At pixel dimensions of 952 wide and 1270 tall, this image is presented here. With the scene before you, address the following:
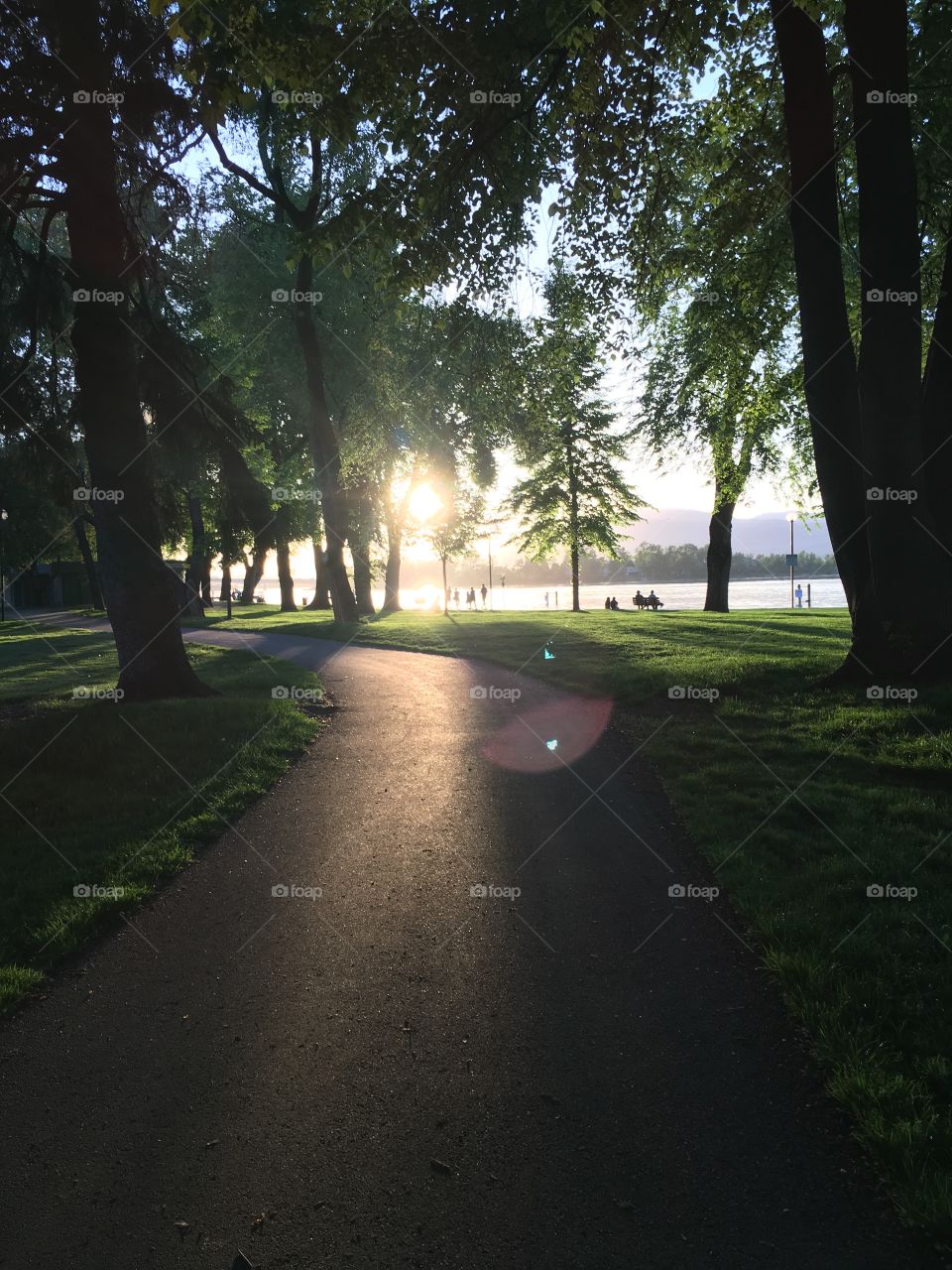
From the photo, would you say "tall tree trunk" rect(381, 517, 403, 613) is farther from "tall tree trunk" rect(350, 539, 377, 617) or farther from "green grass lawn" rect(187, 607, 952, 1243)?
"green grass lawn" rect(187, 607, 952, 1243)

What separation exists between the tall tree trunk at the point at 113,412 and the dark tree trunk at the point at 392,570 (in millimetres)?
29476

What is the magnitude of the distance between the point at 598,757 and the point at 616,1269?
6245mm

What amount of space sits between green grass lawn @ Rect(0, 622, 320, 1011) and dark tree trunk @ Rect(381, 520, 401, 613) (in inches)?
1147

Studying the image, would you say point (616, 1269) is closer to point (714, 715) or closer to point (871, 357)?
point (714, 715)

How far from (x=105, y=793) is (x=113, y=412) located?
6.20 metres

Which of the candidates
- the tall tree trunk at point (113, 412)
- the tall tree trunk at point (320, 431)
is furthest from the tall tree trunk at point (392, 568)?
the tall tree trunk at point (113, 412)

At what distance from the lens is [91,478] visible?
10625 mm

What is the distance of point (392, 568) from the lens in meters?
44.5

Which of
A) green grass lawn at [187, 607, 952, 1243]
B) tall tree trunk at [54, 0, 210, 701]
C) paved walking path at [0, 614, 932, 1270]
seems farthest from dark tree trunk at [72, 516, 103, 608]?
paved walking path at [0, 614, 932, 1270]

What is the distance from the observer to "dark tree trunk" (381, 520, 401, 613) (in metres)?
41.3

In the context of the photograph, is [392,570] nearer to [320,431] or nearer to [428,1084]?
[320,431]

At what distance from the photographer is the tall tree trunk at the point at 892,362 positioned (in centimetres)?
841

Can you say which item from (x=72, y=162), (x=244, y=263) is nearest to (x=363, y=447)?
Answer: (x=244, y=263)

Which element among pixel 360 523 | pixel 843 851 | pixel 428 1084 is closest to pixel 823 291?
pixel 843 851
